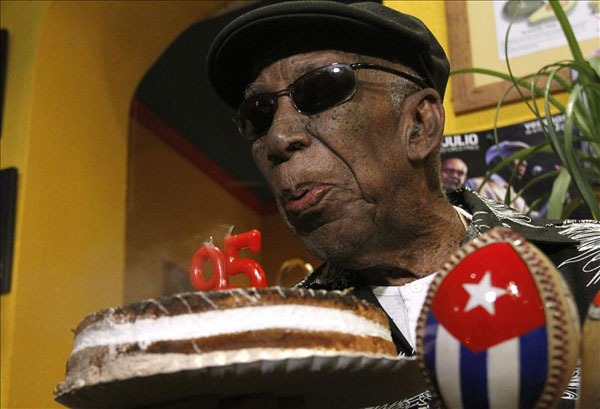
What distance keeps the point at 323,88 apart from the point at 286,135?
102mm

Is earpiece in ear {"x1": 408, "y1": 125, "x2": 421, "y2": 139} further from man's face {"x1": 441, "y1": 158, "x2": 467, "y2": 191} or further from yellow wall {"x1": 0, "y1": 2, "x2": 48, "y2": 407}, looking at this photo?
yellow wall {"x1": 0, "y1": 2, "x2": 48, "y2": 407}

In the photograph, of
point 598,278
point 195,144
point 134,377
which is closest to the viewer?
point 134,377

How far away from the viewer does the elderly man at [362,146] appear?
1094 millimetres

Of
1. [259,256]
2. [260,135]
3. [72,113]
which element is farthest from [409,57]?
[259,256]

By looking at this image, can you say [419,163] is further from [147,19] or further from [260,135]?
[147,19]

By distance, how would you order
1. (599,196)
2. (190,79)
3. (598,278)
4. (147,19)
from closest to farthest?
(598,278) → (599,196) → (147,19) → (190,79)

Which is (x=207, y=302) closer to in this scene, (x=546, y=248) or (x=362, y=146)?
(x=362, y=146)

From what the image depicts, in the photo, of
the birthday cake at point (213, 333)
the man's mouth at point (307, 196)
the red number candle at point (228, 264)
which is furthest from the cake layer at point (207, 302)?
the man's mouth at point (307, 196)

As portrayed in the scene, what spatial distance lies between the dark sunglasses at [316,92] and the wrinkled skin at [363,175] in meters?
0.01

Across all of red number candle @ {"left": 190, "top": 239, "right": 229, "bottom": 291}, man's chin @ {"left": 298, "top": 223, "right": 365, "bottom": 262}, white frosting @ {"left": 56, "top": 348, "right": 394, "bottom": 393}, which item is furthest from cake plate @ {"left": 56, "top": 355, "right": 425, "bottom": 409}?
man's chin @ {"left": 298, "top": 223, "right": 365, "bottom": 262}

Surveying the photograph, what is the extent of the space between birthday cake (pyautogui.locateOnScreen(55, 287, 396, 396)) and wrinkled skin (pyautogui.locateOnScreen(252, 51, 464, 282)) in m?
0.36

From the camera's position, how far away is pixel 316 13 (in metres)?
1.15

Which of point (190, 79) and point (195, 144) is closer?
point (190, 79)

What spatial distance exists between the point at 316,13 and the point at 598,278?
1.98 feet
